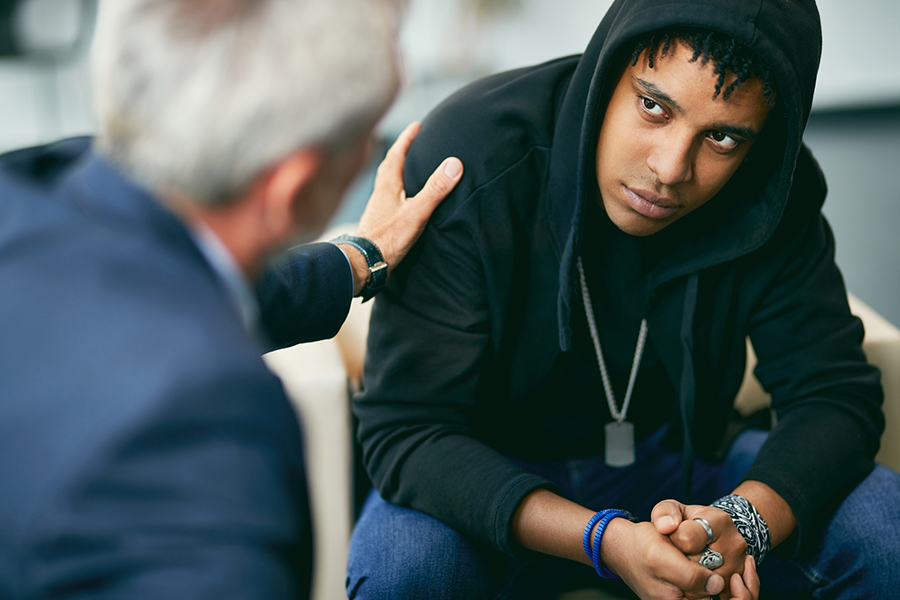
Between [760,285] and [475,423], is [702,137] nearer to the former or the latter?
[760,285]

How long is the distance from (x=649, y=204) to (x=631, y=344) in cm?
30

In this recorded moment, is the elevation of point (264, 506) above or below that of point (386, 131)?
above

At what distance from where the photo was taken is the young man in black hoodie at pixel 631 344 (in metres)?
0.96

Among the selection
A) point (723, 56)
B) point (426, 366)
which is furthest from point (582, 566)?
point (723, 56)

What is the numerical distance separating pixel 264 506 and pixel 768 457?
90 centimetres

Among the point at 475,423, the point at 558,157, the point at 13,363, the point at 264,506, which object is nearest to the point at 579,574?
the point at 475,423

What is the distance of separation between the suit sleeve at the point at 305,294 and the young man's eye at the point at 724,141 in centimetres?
55

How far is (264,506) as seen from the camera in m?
0.48

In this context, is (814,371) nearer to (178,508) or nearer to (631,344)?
(631,344)

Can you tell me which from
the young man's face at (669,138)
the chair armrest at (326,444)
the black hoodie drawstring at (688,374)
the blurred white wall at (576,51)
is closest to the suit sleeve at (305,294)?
the chair armrest at (326,444)

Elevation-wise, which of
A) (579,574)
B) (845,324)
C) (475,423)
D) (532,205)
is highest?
(532,205)

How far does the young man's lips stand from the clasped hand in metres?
0.41

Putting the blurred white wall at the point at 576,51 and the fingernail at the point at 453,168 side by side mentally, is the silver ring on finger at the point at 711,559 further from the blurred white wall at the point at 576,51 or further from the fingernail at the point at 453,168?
the blurred white wall at the point at 576,51

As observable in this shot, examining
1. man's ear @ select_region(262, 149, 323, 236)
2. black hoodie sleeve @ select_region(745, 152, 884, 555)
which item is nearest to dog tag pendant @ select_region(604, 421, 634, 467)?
black hoodie sleeve @ select_region(745, 152, 884, 555)
